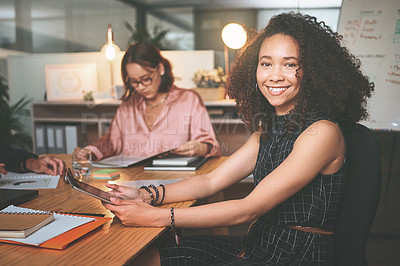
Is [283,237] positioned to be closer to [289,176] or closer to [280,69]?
[289,176]

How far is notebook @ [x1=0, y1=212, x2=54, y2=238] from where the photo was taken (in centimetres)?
97

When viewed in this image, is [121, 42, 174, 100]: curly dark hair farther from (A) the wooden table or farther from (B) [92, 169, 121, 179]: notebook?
(A) the wooden table

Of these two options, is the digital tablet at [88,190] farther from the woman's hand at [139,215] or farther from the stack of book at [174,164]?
the stack of book at [174,164]

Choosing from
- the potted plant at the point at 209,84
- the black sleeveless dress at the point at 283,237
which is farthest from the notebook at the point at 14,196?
the potted plant at the point at 209,84

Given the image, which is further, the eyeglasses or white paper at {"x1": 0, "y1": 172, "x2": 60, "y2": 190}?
the eyeglasses

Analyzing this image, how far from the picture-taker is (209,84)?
11.7 ft

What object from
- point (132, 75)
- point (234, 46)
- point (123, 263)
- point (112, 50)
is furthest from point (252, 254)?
point (112, 50)

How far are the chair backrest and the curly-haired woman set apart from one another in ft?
0.09

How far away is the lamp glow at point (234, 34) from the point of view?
348 cm

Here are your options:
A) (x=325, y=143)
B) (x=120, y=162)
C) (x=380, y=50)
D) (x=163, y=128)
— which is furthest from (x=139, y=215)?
(x=380, y=50)

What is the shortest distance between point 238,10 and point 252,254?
456 centimetres

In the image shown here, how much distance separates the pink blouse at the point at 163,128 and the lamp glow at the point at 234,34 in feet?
3.72

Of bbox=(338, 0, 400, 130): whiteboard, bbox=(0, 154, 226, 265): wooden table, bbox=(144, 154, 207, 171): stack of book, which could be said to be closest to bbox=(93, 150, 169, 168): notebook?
bbox=(144, 154, 207, 171): stack of book

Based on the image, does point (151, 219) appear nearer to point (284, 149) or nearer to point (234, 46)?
point (284, 149)
